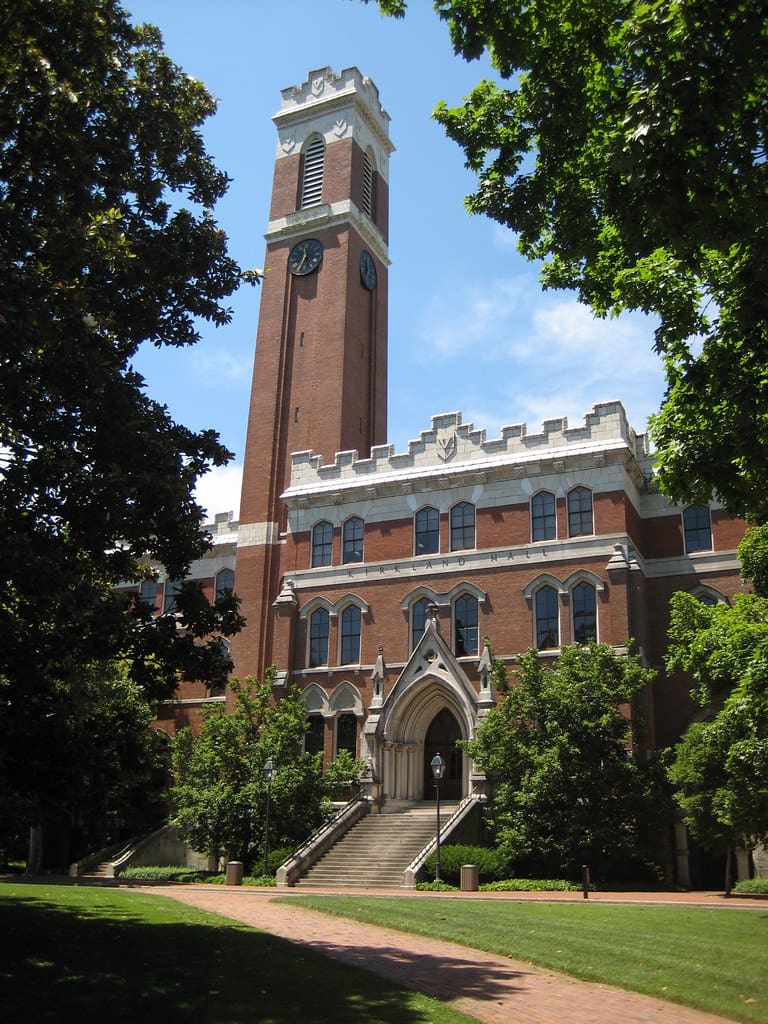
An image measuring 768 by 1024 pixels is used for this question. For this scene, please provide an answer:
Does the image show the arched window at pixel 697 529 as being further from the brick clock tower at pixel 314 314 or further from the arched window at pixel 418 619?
the brick clock tower at pixel 314 314

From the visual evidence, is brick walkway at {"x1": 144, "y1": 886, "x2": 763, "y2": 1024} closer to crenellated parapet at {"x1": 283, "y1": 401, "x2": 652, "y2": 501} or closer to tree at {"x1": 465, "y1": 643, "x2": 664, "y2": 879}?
tree at {"x1": 465, "y1": 643, "x2": 664, "y2": 879}

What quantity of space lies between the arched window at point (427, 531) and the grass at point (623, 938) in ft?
57.9

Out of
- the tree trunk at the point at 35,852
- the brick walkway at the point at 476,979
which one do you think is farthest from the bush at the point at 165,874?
the brick walkway at the point at 476,979

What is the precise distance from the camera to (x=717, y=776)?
81.1 ft

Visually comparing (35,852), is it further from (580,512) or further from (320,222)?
(320,222)

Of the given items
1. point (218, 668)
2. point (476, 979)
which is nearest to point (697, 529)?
point (218, 668)

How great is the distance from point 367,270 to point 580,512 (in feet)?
66.8

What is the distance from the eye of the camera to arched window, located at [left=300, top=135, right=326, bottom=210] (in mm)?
48312

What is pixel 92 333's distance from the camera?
1241 centimetres

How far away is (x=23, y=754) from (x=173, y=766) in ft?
83.0

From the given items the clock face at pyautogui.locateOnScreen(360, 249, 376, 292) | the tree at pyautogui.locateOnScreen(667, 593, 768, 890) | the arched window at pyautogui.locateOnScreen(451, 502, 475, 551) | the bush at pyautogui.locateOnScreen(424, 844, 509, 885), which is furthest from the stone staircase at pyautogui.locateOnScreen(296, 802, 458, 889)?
the clock face at pyautogui.locateOnScreen(360, 249, 376, 292)

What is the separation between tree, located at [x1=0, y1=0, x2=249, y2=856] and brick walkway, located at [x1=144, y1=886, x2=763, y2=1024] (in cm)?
463

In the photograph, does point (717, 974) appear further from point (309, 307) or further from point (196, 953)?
point (309, 307)

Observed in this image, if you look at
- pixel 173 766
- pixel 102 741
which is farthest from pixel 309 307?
pixel 102 741
